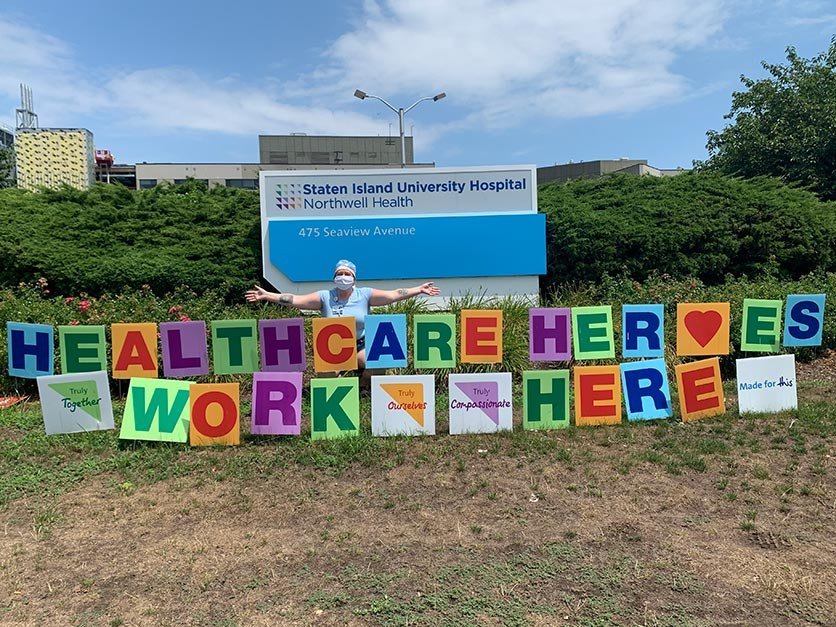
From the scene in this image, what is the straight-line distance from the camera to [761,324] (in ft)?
18.2

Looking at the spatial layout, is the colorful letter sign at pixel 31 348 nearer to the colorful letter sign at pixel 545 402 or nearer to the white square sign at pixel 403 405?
the white square sign at pixel 403 405

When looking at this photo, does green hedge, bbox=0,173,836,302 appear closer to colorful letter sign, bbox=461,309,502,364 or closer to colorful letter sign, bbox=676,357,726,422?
colorful letter sign, bbox=676,357,726,422

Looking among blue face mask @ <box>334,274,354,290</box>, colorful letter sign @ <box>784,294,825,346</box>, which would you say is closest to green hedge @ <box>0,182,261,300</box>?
blue face mask @ <box>334,274,354,290</box>

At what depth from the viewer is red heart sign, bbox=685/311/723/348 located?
17.7ft

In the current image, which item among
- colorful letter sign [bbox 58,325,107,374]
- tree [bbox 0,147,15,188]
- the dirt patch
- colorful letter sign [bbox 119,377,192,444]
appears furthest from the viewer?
tree [bbox 0,147,15,188]

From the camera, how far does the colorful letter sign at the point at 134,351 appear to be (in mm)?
5059

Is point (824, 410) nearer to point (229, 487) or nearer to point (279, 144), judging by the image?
point (229, 487)

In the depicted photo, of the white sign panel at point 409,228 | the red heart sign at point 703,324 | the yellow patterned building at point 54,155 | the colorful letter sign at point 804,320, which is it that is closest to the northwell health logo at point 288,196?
the white sign panel at point 409,228

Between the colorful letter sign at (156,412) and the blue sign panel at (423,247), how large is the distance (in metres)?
4.23

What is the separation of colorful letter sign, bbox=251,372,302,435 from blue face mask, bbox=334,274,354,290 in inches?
46.0

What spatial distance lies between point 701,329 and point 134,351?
194 inches

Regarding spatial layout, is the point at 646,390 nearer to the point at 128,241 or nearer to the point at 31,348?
the point at 31,348

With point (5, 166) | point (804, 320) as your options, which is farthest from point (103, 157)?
point (804, 320)

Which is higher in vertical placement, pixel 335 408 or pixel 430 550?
pixel 335 408
